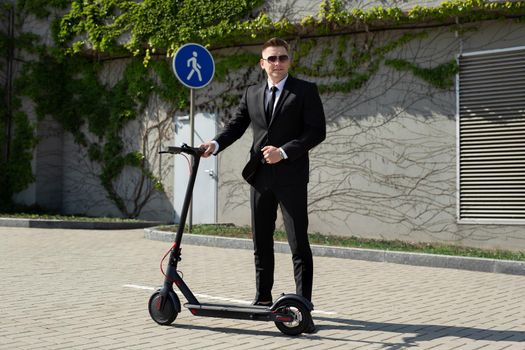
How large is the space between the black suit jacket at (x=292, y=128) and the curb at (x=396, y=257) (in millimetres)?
4250

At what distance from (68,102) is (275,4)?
6204 millimetres

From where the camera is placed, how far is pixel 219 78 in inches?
558

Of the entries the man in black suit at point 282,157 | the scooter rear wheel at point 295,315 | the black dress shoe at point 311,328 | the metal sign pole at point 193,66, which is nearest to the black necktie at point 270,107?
the man in black suit at point 282,157

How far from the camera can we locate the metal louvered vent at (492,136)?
35.4 feet

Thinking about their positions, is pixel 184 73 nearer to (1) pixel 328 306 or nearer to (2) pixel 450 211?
(2) pixel 450 211

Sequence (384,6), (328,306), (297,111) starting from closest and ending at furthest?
1. (297,111)
2. (328,306)
3. (384,6)

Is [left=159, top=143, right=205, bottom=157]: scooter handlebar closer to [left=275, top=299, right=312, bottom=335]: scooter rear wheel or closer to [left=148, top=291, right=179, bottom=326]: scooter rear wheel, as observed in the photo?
[left=148, top=291, right=179, bottom=326]: scooter rear wheel

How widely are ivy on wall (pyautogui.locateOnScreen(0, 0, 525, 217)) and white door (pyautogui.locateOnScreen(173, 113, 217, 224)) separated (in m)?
0.49

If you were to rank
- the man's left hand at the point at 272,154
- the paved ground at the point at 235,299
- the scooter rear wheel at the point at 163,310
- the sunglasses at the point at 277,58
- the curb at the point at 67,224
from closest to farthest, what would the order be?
the paved ground at the point at 235,299, the man's left hand at the point at 272,154, the scooter rear wheel at the point at 163,310, the sunglasses at the point at 277,58, the curb at the point at 67,224

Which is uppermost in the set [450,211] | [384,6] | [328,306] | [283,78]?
[384,6]

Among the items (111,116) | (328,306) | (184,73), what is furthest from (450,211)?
(111,116)

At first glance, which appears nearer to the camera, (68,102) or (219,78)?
(219,78)

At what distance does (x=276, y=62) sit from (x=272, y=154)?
73 cm

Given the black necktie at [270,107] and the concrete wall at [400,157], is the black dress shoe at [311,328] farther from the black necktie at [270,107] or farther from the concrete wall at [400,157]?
the concrete wall at [400,157]
